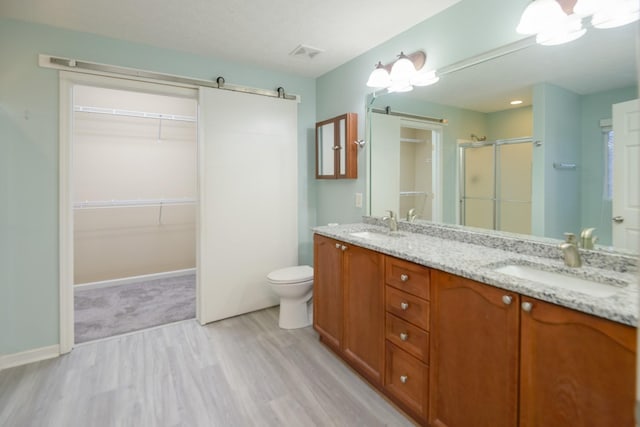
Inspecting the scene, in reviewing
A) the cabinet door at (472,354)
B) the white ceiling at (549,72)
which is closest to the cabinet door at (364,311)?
the cabinet door at (472,354)

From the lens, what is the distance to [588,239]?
1.45 meters

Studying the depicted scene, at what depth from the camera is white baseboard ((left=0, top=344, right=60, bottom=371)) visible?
222 cm

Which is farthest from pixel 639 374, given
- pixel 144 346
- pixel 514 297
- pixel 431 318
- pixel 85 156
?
pixel 85 156

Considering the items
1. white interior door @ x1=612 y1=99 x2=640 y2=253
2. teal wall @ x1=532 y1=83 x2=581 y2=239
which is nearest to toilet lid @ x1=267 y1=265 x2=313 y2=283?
teal wall @ x1=532 y1=83 x2=581 y2=239

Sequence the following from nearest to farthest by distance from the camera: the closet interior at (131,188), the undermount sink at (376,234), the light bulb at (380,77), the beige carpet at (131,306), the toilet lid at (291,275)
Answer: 1. the undermount sink at (376,234)
2. the light bulb at (380,77)
3. the toilet lid at (291,275)
4. the beige carpet at (131,306)
5. the closet interior at (131,188)

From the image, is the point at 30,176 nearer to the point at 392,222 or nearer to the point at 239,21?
the point at 239,21

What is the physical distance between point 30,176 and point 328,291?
225cm

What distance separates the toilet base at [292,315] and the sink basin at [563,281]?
180cm

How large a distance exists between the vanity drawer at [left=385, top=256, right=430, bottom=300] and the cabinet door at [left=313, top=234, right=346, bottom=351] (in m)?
0.49

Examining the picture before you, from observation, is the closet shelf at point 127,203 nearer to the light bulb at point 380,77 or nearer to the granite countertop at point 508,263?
the granite countertop at point 508,263

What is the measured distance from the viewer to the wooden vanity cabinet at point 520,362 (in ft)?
3.13

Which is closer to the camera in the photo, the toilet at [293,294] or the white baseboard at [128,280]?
the toilet at [293,294]

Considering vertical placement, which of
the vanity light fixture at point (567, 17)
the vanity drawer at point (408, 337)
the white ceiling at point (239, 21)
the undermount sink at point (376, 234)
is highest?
the white ceiling at point (239, 21)

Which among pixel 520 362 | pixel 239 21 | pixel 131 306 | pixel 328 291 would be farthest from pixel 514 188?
pixel 131 306
